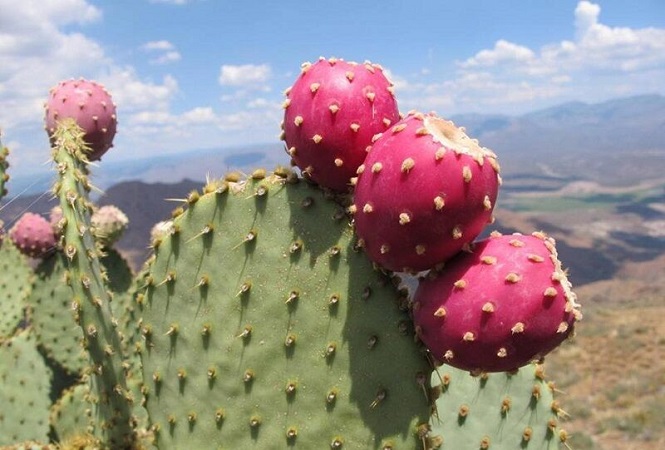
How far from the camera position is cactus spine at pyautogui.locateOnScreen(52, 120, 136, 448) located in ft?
6.13

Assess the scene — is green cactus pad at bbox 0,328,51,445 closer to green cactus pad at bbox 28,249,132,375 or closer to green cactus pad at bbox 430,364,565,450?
green cactus pad at bbox 28,249,132,375

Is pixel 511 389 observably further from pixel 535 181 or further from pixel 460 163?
pixel 535 181

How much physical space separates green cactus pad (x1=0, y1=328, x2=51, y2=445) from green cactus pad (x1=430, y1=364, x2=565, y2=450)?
242 cm

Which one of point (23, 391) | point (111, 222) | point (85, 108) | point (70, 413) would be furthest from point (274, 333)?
point (111, 222)

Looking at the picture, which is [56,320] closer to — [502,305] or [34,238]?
[34,238]

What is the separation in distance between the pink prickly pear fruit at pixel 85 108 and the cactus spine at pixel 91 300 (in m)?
0.49

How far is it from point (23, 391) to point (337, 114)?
3134 mm

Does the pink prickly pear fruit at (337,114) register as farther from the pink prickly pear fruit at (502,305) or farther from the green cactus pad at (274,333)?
the pink prickly pear fruit at (502,305)

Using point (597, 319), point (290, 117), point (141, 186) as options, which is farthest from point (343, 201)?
point (141, 186)

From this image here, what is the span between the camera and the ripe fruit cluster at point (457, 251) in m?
1.22

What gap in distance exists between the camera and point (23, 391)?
12.2ft

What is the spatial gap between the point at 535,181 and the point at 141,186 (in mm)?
146284

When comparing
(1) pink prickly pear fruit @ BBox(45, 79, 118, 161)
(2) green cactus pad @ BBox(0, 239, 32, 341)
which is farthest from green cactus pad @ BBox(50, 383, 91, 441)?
(2) green cactus pad @ BBox(0, 239, 32, 341)

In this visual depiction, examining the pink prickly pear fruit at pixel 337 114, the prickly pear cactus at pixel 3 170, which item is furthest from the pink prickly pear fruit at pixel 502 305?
the prickly pear cactus at pixel 3 170
